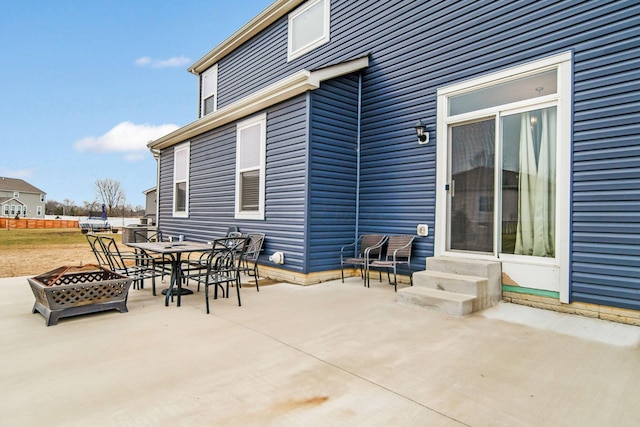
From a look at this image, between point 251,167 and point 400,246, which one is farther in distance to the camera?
point 251,167

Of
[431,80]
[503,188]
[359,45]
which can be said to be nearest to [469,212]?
[503,188]

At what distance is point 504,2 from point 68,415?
573cm

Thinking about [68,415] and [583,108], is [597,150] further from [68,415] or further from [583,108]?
[68,415]

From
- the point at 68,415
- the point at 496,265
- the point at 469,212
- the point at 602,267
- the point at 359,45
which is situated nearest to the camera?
the point at 68,415

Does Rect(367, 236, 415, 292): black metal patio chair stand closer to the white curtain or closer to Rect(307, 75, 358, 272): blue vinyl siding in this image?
Rect(307, 75, 358, 272): blue vinyl siding

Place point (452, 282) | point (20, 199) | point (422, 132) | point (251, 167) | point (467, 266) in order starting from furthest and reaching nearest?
point (20, 199) < point (251, 167) < point (422, 132) < point (467, 266) < point (452, 282)

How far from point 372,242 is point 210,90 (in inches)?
293

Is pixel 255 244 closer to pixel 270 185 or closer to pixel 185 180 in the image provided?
pixel 270 185

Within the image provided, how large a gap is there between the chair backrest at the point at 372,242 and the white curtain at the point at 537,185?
192 cm

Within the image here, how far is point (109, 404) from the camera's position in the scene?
190cm

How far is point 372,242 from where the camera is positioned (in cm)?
557

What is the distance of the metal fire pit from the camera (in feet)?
10.8

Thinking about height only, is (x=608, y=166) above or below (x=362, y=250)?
above

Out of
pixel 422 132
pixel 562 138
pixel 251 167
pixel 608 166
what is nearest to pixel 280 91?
pixel 251 167
